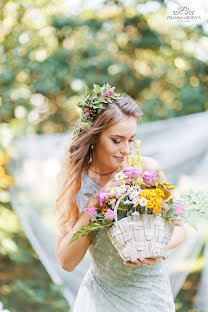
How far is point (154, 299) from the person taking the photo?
1.57m

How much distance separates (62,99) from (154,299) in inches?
122

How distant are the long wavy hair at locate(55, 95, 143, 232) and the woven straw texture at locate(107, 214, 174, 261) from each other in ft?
1.28

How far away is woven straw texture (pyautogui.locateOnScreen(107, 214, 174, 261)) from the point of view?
127 centimetres

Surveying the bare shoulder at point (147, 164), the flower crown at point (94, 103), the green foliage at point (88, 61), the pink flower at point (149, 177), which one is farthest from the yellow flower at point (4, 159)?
the pink flower at point (149, 177)

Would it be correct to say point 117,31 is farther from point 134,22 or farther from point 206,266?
point 206,266

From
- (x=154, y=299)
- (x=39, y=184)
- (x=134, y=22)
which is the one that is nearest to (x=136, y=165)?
(x=154, y=299)

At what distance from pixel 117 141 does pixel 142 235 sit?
1.44 ft

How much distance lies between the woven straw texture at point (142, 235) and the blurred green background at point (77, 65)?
2.63m

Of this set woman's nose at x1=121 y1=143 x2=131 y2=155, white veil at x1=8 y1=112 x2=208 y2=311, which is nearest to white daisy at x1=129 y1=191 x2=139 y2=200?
woman's nose at x1=121 y1=143 x2=131 y2=155

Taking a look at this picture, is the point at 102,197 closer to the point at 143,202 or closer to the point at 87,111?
the point at 143,202

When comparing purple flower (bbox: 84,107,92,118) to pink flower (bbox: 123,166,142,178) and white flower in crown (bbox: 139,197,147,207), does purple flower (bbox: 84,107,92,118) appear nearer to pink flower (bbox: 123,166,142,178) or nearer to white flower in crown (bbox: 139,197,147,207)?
pink flower (bbox: 123,166,142,178)

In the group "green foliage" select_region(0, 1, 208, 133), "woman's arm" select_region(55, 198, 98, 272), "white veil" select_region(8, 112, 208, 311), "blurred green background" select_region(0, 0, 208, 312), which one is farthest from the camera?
"green foliage" select_region(0, 1, 208, 133)

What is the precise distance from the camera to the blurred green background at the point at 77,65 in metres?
3.93

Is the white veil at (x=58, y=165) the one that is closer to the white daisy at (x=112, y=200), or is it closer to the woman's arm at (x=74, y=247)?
the woman's arm at (x=74, y=247)
